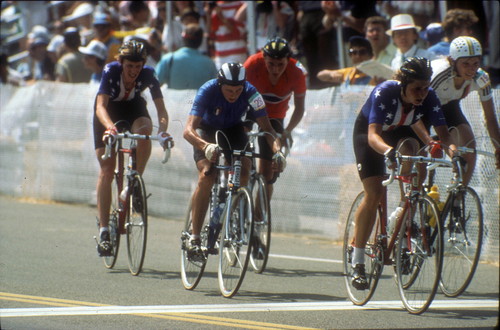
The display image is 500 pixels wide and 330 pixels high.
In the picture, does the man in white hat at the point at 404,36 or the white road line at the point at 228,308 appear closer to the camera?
the white road line at the point at 228,308

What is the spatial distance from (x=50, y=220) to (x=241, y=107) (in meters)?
5.31

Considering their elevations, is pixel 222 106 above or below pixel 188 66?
below

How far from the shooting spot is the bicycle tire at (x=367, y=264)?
25.9 feet

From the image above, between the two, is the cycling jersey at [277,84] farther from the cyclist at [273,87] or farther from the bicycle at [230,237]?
the bicycle at [230,237]

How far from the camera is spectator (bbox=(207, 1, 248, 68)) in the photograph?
15625 millimetres

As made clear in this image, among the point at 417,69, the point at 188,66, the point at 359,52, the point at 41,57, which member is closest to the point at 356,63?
the point at 359,52

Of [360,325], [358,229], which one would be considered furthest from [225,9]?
[360,325]

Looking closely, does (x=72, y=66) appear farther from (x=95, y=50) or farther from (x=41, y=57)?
(x=41, y=57)

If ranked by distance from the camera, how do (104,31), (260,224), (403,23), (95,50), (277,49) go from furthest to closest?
(104,31)
(95,50)
(403,23)
(277,49)
(260,224)

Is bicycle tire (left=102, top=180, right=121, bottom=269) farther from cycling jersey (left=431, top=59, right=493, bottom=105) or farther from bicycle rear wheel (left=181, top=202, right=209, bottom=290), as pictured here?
cycling jersey (left=431, top=59, right=493, bottom=105)

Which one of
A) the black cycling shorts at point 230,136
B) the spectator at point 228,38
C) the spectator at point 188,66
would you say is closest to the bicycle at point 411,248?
the black cycling shorts at point 230,136

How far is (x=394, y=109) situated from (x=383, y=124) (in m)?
0.16

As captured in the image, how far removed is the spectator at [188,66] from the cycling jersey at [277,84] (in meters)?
3.14

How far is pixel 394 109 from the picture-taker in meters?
7.84
